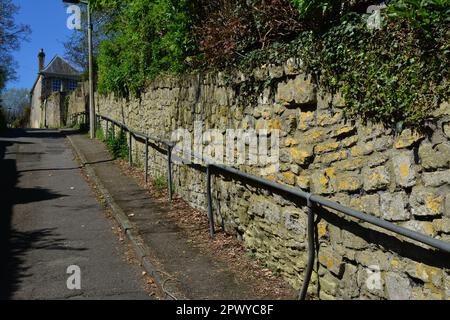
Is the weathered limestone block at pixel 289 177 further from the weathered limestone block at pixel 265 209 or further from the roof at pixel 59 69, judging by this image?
the roof at pixel 59 69

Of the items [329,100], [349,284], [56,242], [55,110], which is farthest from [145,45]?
[55,110]

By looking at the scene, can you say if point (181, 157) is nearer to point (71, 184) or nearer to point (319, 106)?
point (71, 184)

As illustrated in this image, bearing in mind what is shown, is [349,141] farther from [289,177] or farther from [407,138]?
[289,177]

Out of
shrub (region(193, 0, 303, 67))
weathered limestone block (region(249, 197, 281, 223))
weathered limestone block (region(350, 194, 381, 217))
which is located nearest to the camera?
weathered limestone block (region(350, 194, 381, 217))

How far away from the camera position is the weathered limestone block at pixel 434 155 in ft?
9.92

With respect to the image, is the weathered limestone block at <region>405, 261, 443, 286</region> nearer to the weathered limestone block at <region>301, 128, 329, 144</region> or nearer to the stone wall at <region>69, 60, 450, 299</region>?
the stone wall at <region>69, 60, 450, 299</region>

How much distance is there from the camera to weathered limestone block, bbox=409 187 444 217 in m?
3.06

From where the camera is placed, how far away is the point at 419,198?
3203mm

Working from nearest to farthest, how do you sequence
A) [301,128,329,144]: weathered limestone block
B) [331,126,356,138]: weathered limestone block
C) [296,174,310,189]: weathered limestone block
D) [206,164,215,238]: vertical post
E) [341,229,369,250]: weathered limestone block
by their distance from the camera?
[341,229,369,250]: weathered limestone block
[331,126,356,138]: weathered limestone block
[301,128,329,144]: weathered limestone block
[296,174,310,189]: weathered limestone block
[206,164,215,238]: vertical post

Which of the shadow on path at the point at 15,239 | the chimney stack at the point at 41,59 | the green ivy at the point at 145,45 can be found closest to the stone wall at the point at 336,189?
the green ivy at the point at 145,45

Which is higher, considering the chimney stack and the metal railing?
the chimney stack

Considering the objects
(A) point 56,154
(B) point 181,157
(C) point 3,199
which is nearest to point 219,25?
(B) point 181,157

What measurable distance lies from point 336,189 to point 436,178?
1.12 metres

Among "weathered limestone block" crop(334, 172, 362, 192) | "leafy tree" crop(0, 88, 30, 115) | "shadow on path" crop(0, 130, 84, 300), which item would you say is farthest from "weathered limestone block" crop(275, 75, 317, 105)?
"leafy tree" crop(0, 88, 30, 115)
